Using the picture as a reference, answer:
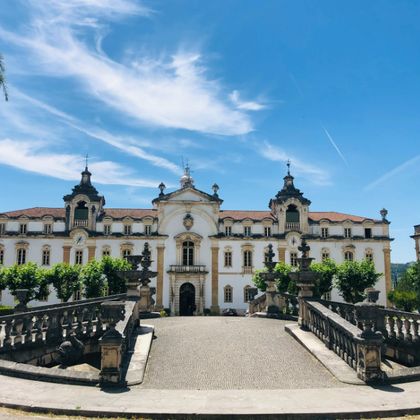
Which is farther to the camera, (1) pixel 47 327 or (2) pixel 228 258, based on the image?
(2) pixel 228 258

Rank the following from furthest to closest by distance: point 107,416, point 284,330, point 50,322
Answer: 1. point 284,330
2. point 50,322
3. point 107,416

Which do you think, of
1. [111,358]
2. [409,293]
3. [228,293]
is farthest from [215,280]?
[111,358]

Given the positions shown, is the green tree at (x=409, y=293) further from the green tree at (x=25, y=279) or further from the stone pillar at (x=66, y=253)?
the stone pillar at (x=66, y=253)

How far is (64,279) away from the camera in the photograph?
38.0 metres

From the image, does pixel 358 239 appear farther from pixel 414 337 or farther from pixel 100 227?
pixel 414 337

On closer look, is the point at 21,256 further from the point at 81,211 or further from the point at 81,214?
the point at 81,211

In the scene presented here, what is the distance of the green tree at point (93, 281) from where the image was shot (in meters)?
37.2

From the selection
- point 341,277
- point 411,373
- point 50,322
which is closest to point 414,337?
point 411,373

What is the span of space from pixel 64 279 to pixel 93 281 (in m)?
2.87

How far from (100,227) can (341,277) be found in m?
24.7

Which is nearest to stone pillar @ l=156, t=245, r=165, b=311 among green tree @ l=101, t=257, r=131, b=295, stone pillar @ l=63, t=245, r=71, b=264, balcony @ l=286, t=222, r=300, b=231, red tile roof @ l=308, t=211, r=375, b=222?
green tree @ l=101, t=257, r=131, b=295

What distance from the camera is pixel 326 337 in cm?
1255

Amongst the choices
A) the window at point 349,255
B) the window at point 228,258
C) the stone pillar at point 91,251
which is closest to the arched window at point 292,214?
the window at point 349,255

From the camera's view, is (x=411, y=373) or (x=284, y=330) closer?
(x=411, y=373)
